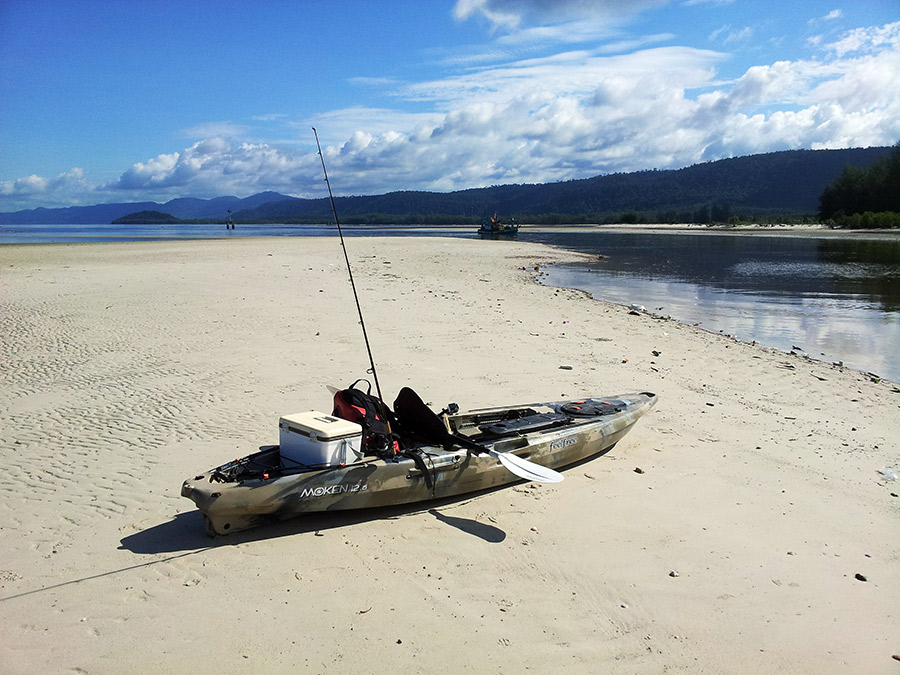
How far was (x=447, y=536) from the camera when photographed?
493 cm

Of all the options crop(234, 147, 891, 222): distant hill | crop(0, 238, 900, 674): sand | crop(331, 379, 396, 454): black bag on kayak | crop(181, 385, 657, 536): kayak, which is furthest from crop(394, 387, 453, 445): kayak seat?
crop(234, 147, 891, 222): distant hill

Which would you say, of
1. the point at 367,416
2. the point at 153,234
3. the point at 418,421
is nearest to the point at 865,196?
the point at 153,234

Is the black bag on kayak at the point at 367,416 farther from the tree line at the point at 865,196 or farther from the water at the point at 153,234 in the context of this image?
the tree line at the point at 865,196

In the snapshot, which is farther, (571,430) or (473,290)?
(473,290)

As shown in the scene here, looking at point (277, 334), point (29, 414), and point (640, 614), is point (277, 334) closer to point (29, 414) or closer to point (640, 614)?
point (29, 414)

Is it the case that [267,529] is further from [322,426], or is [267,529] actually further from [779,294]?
[779,294]

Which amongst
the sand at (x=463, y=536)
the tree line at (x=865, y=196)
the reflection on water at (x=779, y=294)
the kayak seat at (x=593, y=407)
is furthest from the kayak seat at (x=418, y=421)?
the tree line at (x=865, y=196)

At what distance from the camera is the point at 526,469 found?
5.39 metres

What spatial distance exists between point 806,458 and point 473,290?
1330cm

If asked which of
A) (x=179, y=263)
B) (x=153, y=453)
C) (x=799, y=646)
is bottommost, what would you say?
(x=799, y=646)

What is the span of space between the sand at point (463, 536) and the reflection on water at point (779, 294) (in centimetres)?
328

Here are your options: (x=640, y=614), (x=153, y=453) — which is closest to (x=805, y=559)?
(x=640, y=614)

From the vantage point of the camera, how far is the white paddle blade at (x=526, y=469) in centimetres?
528

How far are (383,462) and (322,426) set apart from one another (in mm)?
→ 613
